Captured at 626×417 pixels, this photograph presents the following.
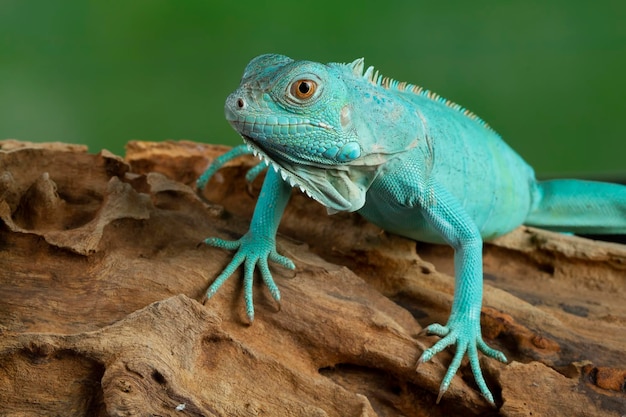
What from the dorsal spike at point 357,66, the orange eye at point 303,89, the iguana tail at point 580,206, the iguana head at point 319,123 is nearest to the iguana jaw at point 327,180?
the iguana head at point 319,123

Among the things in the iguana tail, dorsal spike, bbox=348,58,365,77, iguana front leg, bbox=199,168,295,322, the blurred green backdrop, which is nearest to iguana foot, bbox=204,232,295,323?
iguana front leg, bbox=199,168,295,322

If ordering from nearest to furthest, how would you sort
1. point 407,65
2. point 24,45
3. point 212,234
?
point 212,234, point 24,45, point 407,65

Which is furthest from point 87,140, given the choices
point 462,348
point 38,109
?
point 462,348

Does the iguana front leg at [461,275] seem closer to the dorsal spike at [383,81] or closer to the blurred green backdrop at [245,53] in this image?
the dorsal spike at [383,81]

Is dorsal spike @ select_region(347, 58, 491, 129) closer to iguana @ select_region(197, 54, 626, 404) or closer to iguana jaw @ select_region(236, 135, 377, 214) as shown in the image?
iguana @ select_region(197, 54, 626, 404)

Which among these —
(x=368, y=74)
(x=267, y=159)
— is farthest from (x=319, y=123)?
(x=368, y=74)

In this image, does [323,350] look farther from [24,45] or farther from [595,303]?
[24,45]
